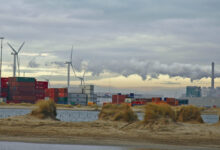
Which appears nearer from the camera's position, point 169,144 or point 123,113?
point 169,144

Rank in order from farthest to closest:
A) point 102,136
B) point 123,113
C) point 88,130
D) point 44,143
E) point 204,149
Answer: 1. point 123,113
2. point 88,130
3. point 102,136
4. point 44,143
5. point 204,149

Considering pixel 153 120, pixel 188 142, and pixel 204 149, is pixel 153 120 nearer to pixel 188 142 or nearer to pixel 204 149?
pixel 188 142

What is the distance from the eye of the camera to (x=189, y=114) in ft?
145

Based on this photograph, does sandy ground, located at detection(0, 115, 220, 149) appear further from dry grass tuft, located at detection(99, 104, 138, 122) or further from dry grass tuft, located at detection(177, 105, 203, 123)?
dry grass tuft, located at detection(177, 105, 203, 123)

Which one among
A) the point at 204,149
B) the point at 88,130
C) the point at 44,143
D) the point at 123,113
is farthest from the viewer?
the point at 123,113

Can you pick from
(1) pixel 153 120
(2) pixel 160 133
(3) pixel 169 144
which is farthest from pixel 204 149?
(1) pixel 153 120

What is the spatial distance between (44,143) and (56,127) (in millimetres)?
7550

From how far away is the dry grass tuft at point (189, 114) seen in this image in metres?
43.7

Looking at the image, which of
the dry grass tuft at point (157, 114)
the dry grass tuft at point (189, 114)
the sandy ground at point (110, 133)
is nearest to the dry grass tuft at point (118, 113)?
the sandy ground at point (110, 133)

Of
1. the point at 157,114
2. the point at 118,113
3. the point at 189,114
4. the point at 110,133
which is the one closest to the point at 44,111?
the point at 118,113

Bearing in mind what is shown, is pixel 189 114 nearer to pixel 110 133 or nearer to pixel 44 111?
pixel 110 133

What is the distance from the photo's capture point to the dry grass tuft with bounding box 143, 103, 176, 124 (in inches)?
1487

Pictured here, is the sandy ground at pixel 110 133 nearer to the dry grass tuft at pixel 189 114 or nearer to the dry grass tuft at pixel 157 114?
the dry grass tuft at pixel 157 114

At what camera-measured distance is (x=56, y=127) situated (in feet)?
123
